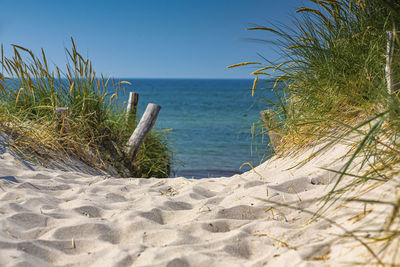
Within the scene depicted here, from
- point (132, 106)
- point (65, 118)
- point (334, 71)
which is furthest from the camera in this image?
point (132, 106)

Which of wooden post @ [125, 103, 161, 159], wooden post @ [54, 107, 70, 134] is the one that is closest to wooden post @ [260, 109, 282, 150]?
wooden post @ [125, 103, 161, 159]

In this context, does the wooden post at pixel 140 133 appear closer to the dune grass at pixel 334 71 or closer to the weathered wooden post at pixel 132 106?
the weathered wooden post at pixel 132 106

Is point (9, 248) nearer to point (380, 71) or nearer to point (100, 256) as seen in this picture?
point (100, 256)

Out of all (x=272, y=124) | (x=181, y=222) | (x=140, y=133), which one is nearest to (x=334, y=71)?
(x=272, y=124)

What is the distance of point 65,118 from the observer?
14.8 feet

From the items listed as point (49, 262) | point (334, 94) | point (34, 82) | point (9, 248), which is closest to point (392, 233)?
point (49, 262)

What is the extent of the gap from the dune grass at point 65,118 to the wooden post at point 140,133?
0.34 ft

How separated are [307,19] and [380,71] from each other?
40.6 inches

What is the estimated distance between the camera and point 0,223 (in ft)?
7.69

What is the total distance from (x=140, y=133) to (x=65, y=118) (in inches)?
45.9

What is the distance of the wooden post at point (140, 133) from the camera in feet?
17.5

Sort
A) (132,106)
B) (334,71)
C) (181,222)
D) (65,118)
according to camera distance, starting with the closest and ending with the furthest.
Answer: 1. (181,222)
2. (334,71)
3. (65,118)
4. (132,106)

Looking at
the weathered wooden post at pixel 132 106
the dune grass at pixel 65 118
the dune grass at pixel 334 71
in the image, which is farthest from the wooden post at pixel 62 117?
the dune grass at pixel 334 71

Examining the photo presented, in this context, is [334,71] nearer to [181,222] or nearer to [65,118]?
[181,222]
